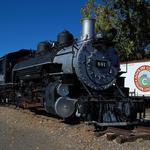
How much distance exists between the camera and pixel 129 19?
2914 cm

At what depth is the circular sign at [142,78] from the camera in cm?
2109

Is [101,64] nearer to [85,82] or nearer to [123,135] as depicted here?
[85,82]

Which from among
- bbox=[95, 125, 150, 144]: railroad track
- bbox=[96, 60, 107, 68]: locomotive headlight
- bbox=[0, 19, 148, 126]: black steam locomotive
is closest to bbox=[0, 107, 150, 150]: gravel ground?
bbox=[95, 125, 150, 144]: railroad track

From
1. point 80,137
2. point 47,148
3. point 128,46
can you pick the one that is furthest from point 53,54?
point 128,46

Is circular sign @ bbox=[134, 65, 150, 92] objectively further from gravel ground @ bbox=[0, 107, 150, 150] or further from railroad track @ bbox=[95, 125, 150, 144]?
railroad track @ bbox=[95, 125, 150, 144]

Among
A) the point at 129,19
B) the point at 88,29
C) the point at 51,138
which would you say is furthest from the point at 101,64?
the point at 129,19

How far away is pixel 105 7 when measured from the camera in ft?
94.8

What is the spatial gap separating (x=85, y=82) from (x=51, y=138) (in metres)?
3.18

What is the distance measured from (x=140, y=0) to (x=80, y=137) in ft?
66.8

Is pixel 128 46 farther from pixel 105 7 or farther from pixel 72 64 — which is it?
pixel 72 64

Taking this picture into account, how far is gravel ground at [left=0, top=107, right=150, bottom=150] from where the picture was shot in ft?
30.2

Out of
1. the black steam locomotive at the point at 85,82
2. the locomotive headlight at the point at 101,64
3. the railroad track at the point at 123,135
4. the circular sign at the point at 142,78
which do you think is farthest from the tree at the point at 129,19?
the railroad track at the point at 123,135

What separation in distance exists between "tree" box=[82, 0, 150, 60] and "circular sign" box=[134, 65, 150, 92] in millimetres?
6951

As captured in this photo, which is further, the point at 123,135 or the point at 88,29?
the point at 88,29
